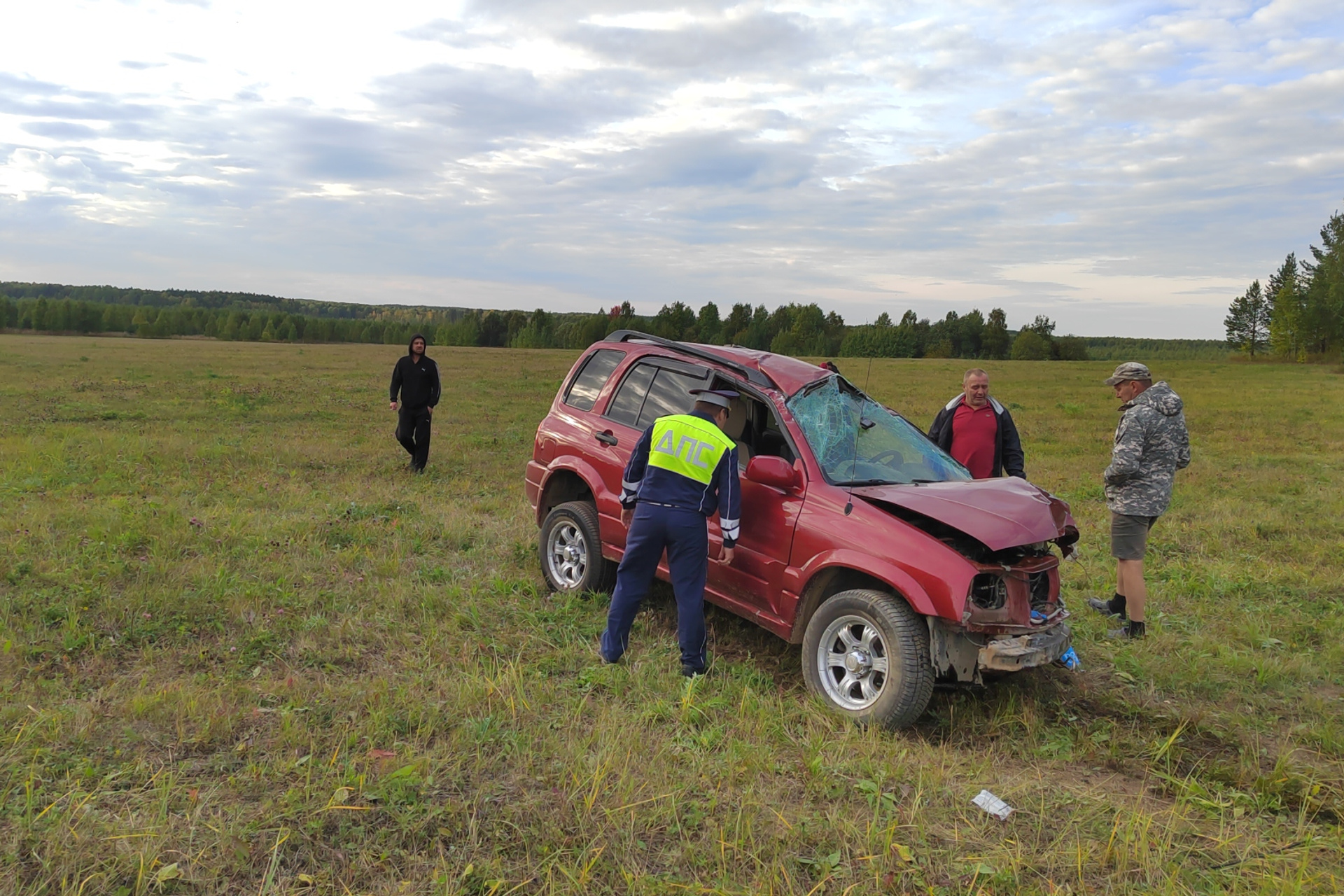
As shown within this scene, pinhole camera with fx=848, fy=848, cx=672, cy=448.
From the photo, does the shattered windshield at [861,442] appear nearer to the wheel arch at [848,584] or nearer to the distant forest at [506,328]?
the wheel arch at [848,584]

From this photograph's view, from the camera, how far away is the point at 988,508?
447cm

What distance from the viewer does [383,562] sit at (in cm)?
685

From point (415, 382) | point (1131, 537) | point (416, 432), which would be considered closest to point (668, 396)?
point (1131, 537)

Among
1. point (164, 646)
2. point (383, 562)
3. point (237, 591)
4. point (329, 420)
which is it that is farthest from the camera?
point (329, 420)

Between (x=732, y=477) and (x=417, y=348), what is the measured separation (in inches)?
283

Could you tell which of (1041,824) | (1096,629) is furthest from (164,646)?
(1096,629)

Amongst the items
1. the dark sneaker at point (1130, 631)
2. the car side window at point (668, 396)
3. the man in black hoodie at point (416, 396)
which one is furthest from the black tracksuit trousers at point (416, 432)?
the dark sneaker at point (1130, 631)

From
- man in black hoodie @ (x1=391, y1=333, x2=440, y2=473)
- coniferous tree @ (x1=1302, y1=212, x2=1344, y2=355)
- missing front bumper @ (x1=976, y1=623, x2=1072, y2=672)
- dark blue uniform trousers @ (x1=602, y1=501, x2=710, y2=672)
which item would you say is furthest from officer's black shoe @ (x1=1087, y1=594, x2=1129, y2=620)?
coniferous tree @ (x1=1302, y1=212, x2=1344, y2=355)

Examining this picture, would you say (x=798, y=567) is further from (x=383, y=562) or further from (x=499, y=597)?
(x=383, y=562)

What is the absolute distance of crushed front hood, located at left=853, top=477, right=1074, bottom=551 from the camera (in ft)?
13.9

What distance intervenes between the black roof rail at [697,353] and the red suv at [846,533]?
0.6 inches

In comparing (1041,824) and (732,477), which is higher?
(732,477)

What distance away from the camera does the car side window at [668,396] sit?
564 cm

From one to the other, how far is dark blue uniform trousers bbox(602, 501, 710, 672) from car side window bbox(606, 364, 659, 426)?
1.17 metres
